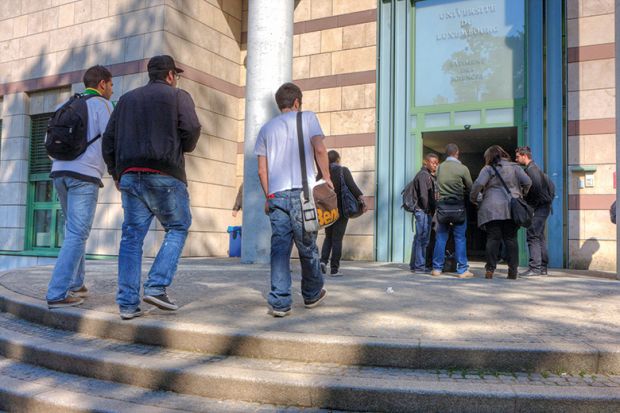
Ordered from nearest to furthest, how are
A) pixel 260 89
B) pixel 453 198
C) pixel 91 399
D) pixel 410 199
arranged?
pixel 91 399 → pixel 453 198 → pixel 410 199 → pixel 260 89

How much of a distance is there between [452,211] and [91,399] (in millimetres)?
5510

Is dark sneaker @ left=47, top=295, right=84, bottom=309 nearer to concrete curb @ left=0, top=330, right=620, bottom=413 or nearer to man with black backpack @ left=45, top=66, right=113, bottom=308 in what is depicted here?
man with black backpack @ left=45, top=66, right=113, bottom=308

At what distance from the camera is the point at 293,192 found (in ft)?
13.7

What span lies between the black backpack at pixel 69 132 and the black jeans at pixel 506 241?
511 centimetres

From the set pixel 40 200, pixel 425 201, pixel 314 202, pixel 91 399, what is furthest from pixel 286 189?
pixel 40 200

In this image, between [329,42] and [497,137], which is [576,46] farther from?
[329,42]

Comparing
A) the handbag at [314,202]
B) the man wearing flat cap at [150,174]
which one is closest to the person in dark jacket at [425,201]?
the handbag at [314,202]

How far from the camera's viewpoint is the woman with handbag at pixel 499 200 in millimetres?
6980

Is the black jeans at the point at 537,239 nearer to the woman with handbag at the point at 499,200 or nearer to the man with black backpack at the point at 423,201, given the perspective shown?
the woman with handbag at the point at 499,200

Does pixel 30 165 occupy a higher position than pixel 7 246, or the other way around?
pixel 30 165

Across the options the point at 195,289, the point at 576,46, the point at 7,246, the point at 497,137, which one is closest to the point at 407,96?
the point at 497,137

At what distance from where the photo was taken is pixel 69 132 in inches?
176

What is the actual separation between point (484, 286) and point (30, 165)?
10973mm

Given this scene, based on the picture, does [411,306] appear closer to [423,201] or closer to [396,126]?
[423,201]
